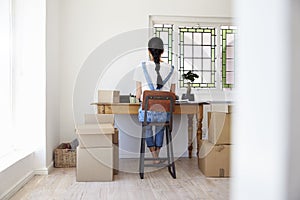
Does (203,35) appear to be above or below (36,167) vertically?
above

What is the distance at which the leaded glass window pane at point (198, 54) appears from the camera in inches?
181

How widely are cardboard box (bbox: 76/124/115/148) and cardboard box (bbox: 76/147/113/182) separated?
0.05 m

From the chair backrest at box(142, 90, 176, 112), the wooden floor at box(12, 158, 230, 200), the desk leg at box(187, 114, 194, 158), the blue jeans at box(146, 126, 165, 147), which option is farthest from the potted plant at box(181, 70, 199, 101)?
the wooden floor at box(12, 158, 230, 200)

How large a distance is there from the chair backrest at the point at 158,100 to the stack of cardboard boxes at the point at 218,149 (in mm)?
543

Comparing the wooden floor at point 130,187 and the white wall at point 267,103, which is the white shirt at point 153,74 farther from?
the white wall at point 267,103

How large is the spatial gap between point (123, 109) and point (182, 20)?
1.65 meters

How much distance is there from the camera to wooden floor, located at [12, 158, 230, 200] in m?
2.78

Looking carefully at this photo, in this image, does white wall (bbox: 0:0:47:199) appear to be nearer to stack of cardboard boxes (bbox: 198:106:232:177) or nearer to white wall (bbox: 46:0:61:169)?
white wall (bbox: 46:0:61:169)

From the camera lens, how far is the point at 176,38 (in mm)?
4578

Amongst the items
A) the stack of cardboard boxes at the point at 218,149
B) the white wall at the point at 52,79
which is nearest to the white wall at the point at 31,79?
the white wall at the point at 52,79

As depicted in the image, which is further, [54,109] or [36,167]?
[54,109]

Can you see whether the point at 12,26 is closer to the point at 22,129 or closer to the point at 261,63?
the point at 22,129

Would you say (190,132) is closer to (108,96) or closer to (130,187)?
(108,96)

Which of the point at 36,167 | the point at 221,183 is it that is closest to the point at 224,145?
the point at 221,183
